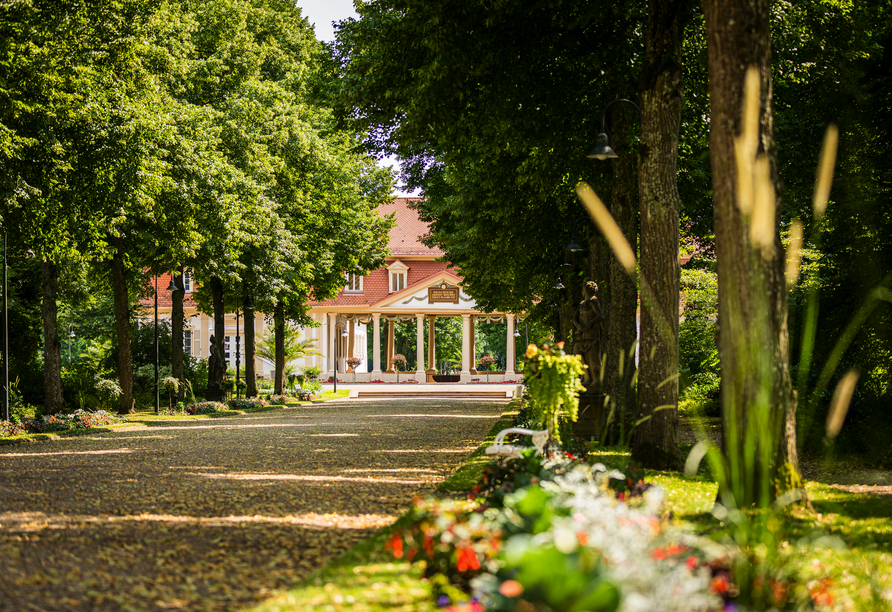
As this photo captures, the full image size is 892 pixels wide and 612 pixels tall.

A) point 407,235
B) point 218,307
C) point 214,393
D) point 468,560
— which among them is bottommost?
point 214,393

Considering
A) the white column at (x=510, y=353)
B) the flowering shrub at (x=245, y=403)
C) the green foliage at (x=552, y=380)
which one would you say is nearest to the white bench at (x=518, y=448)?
the green foliage at (x=552, y=380)

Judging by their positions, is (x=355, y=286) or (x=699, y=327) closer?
(x=699, y=327)

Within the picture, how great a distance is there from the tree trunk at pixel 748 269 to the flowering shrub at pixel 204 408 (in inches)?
822

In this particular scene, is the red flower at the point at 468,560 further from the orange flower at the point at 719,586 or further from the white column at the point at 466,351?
the white column at the point at 466,351

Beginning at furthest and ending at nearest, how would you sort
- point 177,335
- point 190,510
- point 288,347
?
point 288,347 < point 177,335 < point 190,510

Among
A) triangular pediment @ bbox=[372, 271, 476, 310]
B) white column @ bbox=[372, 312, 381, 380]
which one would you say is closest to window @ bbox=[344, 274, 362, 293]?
triangular pediment @ bbox=[372, 271, 476, 310]

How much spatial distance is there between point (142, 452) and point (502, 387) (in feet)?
107

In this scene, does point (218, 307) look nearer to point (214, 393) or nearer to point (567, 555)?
point (214, 393)

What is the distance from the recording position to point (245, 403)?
28047mm

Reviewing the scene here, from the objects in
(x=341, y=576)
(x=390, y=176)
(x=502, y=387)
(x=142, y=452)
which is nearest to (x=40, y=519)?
(x=341, y=576)

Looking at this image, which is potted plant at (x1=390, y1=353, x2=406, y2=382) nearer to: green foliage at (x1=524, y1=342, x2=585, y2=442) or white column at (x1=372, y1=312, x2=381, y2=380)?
white column at (x1=372, y1=312, x2=381, y2=380)

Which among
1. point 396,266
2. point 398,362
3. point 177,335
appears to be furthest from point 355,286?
point 177,335

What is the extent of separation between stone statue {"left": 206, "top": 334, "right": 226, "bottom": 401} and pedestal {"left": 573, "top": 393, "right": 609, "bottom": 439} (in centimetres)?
1606

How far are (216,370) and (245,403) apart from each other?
144 cm
